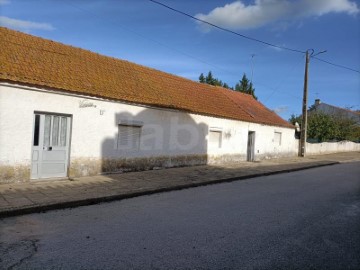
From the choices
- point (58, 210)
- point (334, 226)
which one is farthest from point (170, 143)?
point (334, 226)

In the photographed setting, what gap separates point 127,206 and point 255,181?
6.59 meters

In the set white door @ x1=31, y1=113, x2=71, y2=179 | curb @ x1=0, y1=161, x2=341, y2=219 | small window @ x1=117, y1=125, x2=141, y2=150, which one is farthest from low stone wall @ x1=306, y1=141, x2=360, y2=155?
white door @ x1=31, y1=113, x2=71, y2=179

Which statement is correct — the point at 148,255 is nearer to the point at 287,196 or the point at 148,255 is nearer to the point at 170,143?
the point at 287,196

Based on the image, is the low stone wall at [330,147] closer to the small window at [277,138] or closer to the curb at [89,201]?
the small window at [277,138]

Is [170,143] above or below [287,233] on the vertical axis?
above

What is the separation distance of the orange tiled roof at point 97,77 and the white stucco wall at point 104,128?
0.34m

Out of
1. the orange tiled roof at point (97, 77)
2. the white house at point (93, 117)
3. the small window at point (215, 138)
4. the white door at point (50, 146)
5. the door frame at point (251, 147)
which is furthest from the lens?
the door frame at point (251, 147)

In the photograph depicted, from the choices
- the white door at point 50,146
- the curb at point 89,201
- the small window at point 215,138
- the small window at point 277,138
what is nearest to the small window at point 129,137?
the white door at point 50,146

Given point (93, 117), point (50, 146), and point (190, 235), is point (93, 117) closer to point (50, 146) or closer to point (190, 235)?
point (50, 146)

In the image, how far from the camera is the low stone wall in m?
29.7

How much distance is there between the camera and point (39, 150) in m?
10.3

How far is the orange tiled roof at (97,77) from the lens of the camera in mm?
10539

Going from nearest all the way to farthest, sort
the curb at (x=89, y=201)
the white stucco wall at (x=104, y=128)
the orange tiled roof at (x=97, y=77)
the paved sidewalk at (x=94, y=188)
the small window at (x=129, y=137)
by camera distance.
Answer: the curb at (x=89, y=201)
the paved sidewalk at (x=94, y=188)
the white stucco wall at (x=104, y=128)
the orange tiled roof at (x=97, y=77)
the small window at (x=129, y=137)

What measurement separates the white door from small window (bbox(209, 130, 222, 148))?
8.27 metres
